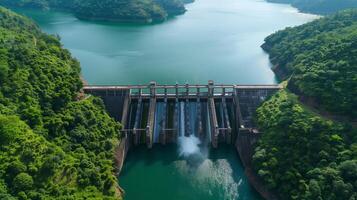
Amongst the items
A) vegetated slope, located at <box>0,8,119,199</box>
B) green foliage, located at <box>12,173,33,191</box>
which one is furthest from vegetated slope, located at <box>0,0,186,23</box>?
green foliage, located at <box>12,173,33,191</box>

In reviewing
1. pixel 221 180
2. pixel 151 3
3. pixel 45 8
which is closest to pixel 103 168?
pixel 221 180

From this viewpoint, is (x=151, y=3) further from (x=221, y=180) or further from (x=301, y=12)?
(x=221, y=180)

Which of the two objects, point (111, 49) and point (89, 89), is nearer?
point (89, 89)

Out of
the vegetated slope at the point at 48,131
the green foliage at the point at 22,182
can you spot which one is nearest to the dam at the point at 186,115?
the vegetated slope at the point at 48,131

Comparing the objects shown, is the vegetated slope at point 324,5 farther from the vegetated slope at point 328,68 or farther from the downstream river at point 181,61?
the vegetated slope at point 328,68

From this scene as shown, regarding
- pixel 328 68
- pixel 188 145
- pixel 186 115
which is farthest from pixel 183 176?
pixel 328 68

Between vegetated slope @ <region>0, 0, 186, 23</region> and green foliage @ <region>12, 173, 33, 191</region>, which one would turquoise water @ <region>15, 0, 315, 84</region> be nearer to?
vegetated slope @ <region>0, 0, 186, 23</region>

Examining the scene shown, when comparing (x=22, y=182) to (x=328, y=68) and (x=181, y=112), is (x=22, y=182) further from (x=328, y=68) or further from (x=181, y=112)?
(x=328, y=68)
